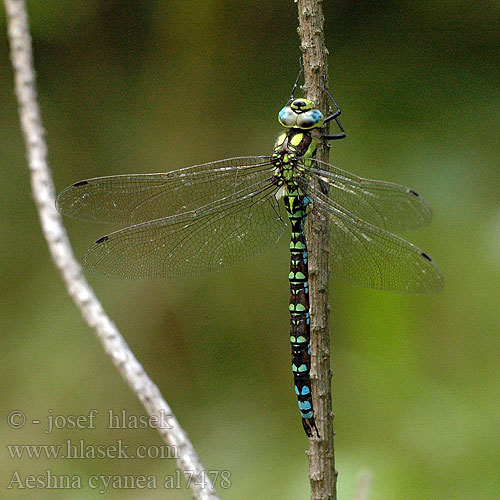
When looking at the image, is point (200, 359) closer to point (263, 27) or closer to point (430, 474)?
point (430, 474)

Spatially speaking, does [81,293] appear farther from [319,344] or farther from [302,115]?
[302,115]

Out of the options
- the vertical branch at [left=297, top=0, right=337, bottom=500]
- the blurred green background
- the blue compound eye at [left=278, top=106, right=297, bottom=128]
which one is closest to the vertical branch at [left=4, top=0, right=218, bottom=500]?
the vertical branch at [left=297, top=0, right=337, bottom=500]

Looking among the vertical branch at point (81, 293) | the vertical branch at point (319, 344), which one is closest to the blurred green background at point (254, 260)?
the vertical branch at point (319, 344)

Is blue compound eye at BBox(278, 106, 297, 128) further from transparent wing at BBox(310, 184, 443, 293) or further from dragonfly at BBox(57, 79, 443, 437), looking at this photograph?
transparent wing at BBox(310, 184, 443, 293)

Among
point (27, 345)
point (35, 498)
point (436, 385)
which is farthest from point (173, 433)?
point (27, 345)

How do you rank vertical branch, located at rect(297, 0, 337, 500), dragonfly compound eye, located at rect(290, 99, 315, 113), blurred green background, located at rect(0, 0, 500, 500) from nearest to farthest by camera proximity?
vertical branch, located at rect(297, 0, 337, 500), dragonfly compound eye, located at rect(290, 99, 315, 113), blurred green background, located at rect(0, 0, 500, 500)

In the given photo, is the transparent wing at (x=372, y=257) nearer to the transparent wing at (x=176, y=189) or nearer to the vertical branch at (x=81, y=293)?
the transparent wing at (x=176, y=189)

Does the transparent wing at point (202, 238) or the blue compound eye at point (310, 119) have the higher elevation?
the blue compound eye at point (310, 119)
